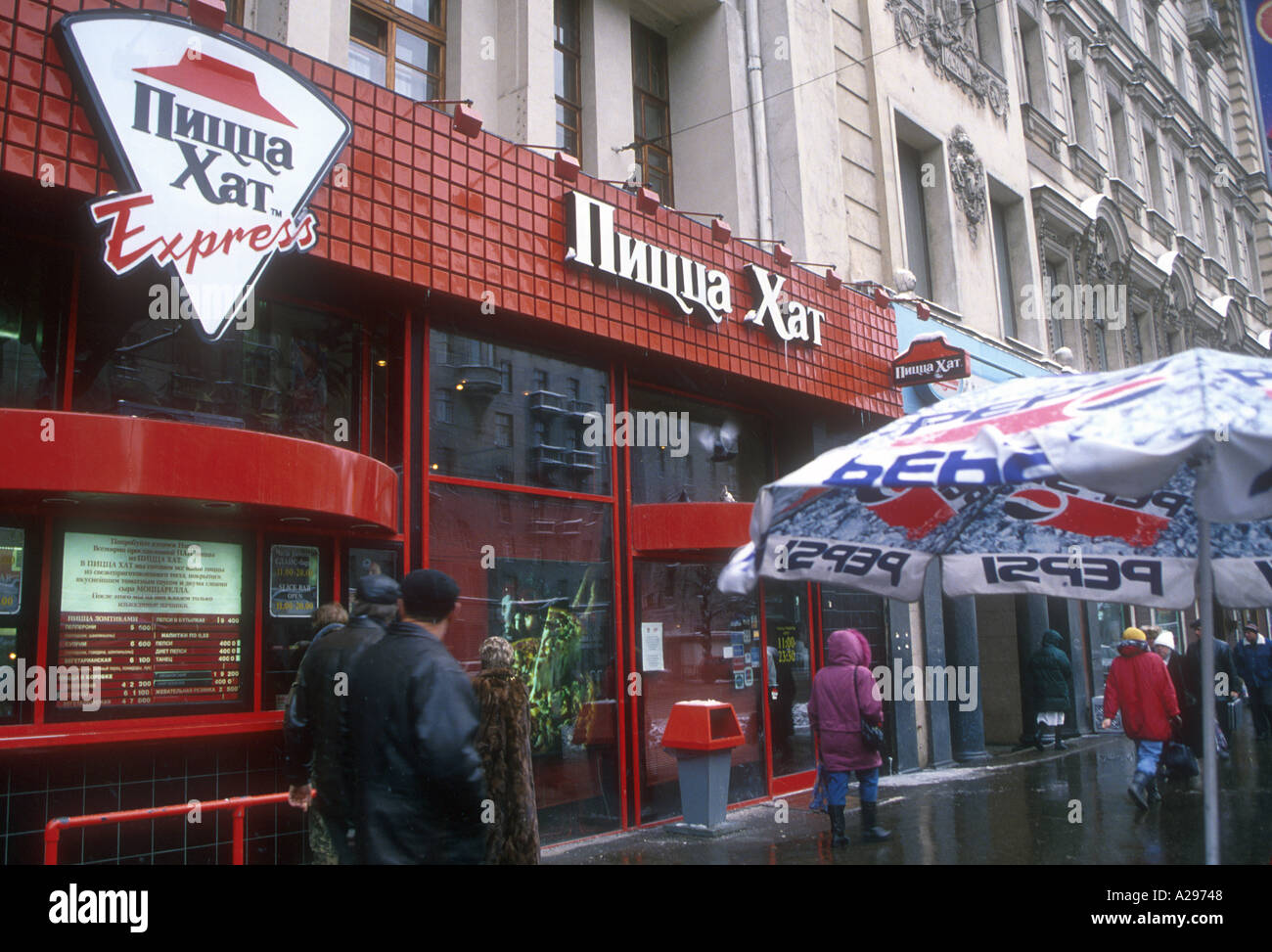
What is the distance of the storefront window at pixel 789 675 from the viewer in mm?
11117

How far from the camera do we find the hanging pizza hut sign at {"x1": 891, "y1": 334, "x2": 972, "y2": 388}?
11.9 metres

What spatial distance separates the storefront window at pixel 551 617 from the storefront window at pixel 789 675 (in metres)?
2.50

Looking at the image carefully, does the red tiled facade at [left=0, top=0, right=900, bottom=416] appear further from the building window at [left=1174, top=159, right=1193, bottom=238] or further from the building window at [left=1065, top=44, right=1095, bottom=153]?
the building window at [left=1174, top=159, right=1193, bottom=238]

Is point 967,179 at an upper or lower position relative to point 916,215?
upper

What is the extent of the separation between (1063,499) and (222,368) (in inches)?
212

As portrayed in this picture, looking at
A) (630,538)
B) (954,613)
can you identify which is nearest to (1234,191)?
(954,613)

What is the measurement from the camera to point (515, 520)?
8.80 metres

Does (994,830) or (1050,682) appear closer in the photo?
(994,830)

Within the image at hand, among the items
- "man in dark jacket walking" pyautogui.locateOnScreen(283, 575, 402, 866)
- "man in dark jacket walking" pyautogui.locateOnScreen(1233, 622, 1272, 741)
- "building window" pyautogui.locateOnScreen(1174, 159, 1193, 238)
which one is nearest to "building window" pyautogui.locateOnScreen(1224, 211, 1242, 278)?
"building window" pyautogui.locateOnScreen(1174, 159, 1193, 238)

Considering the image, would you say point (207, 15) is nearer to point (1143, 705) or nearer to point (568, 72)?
point (568, 72)

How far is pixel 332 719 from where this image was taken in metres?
4.33

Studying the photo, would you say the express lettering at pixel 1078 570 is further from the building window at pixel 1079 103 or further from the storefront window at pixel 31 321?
the building window at pixel 1079 103

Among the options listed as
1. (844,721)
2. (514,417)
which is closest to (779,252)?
(514,417)
